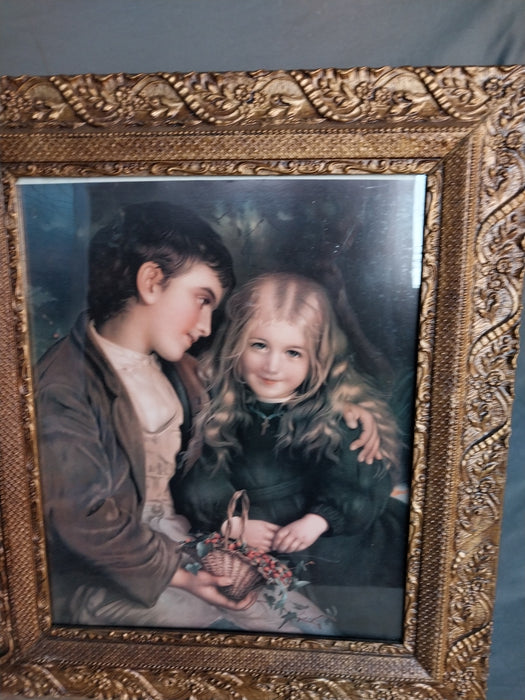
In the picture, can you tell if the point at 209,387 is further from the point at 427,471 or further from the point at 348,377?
the point at 427,471

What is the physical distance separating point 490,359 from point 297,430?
14.2 inches

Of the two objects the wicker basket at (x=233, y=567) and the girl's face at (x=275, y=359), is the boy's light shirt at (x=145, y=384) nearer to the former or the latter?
the girl's face at (x=275, y=359)

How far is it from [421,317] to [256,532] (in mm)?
508

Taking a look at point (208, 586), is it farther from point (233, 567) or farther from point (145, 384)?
point (145, 384)

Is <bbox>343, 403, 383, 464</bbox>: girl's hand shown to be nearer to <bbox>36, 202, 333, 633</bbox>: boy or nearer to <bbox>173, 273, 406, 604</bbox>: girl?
<bbox>173, 273, 406, 604</bbox>: girl

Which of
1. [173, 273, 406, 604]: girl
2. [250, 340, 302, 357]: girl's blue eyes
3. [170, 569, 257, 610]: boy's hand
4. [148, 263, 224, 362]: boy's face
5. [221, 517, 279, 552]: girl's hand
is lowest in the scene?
[170, 569, 257, 610]: boy's hand

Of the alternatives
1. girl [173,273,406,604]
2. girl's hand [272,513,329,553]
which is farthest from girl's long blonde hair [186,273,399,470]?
girl's hand [272,513,329,553]

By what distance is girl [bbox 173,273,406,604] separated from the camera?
0.92m

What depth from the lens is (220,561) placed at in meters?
1.00

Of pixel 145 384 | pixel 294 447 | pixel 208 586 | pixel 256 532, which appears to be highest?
pixel 145 384

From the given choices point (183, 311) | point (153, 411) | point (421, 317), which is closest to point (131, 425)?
point (153, 411)

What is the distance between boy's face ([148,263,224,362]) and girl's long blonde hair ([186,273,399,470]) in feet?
0.12

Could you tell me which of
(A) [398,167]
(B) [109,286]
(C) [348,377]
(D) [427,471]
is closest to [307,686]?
(D) [427,471]

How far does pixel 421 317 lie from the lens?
891 mm
